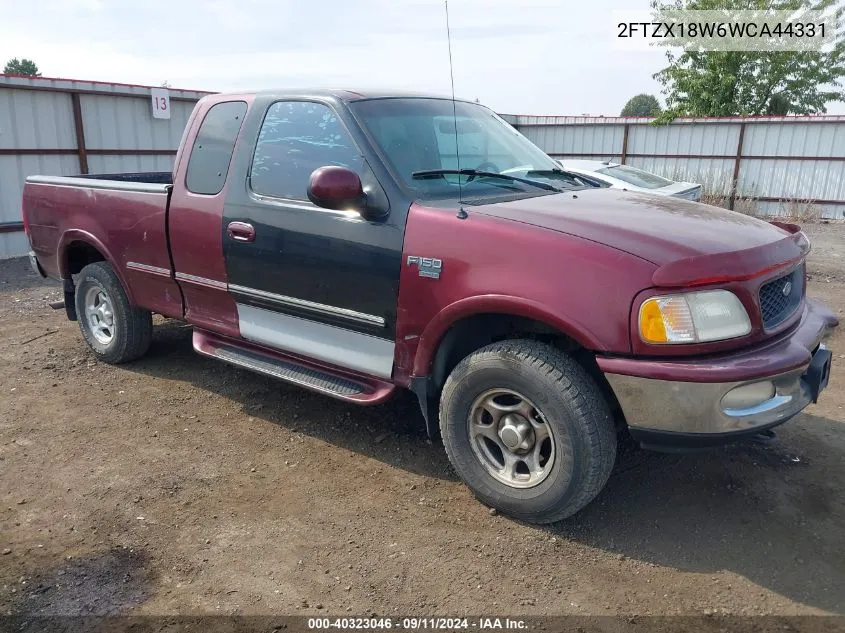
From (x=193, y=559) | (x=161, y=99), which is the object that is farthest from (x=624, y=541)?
(x=161, y=99)

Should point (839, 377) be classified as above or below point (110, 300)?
below

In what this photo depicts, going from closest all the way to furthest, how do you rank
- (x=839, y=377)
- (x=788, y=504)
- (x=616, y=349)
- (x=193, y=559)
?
(x=616, y=349) < (x=193, y=559) < (x=788, y=504) < (x=839, y=377)

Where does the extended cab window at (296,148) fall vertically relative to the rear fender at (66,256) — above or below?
above

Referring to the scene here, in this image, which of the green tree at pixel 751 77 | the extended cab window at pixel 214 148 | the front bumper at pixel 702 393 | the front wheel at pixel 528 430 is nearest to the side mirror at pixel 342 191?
the front wheel at pixel 528 430

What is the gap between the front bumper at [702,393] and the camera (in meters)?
2.69

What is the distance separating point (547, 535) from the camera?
3152 millimetres

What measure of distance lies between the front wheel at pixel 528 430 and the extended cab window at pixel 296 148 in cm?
132

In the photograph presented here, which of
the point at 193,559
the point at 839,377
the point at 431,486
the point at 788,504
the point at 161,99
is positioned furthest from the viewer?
the point at 161,99

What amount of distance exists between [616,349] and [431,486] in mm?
1333

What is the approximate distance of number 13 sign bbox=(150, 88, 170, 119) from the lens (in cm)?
1220

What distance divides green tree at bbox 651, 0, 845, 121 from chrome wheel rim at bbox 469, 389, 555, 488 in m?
24.2

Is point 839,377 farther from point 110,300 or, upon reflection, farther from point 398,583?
point 110,300

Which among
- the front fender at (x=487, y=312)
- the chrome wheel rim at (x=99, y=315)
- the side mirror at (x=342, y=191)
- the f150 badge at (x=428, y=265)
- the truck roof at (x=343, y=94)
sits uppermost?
the truck roof at (x=343, y=94)

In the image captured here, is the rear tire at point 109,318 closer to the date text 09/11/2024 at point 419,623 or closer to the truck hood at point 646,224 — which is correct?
the truck hood at point 646,224
